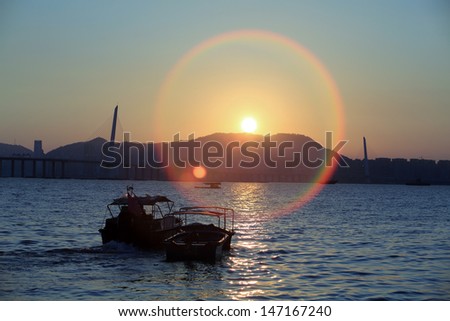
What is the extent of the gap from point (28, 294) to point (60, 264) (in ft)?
26.9

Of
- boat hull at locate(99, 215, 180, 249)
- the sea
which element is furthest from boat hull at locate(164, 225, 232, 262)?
boat hull at locate(99, 215, 180, 249)

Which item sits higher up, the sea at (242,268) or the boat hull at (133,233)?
the boat hull at (133,233)

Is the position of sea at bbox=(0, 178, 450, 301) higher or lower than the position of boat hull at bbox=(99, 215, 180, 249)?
lower

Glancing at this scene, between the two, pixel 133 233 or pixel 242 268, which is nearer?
pixel 242 268

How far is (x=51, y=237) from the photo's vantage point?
5262cm

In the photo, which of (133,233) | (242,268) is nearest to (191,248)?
(242,268)

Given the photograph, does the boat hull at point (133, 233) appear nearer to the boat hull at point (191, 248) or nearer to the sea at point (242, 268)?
the sea at point (242, 268)

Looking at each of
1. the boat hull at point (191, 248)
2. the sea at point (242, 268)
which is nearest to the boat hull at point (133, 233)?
the sea at point (242, 268)

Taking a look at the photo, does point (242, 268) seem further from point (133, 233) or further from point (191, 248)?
point (133, 233)

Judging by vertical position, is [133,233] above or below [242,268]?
above

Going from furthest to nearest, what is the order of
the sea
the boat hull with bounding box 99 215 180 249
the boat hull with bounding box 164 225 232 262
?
the boat hull with bounding box 99 215 180 249 → the boat hull with bounding box 164 225 232 262 → the sea

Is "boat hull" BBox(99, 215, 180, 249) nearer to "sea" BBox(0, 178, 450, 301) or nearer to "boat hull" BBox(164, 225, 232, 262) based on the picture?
"sea" BBox(0, 178, 450, 301)

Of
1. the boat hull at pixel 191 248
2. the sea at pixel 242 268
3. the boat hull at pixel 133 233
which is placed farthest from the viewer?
the boat hull at pixel 133 233
